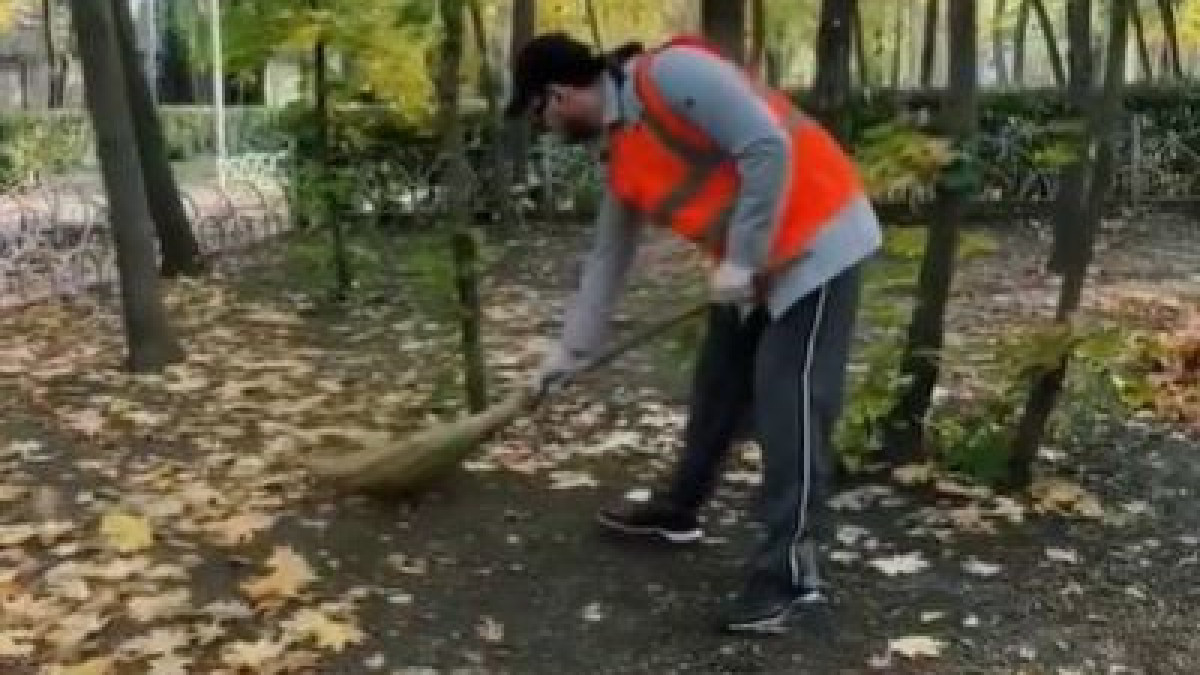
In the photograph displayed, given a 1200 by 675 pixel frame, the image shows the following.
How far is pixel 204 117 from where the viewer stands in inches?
1049

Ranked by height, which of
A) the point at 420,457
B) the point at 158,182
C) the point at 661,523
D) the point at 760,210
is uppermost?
the point at 760,210

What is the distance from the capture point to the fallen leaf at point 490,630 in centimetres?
429

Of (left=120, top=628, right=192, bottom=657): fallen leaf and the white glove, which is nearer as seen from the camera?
the white glove

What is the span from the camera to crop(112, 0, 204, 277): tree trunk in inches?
447

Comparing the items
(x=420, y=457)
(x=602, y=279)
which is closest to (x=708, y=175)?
(x=602, y=279)

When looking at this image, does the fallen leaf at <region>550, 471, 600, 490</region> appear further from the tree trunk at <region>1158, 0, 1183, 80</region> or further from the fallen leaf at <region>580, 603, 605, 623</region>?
the tree trunk at <region>1158, 0, 1183, 80</region>

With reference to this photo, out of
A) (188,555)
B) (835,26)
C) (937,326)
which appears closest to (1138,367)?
(937,326)

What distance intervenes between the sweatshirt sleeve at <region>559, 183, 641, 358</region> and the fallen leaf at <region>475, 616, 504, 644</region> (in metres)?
0.78

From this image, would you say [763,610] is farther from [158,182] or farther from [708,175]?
[158,182]

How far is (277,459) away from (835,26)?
245 centimetres

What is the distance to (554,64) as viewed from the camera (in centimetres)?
415

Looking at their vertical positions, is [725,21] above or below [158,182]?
above

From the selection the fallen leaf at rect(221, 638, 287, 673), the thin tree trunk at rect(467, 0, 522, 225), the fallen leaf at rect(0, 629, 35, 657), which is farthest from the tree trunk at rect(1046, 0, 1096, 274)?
the fallen leaf at rect(0, 629, 35, 657)

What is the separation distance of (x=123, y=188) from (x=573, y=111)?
14.1 ft
